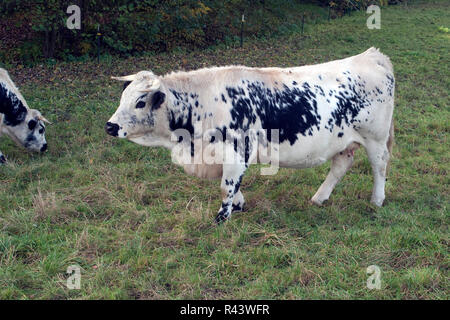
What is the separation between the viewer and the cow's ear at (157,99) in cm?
486

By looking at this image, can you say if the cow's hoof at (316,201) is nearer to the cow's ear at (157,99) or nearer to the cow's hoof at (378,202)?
the cow's hoof at (378,202)

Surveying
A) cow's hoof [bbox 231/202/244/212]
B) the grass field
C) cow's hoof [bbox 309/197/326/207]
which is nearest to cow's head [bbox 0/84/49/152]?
the grass field

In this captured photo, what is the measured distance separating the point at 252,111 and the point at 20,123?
13.6ft

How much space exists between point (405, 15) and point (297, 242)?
18.4 metres

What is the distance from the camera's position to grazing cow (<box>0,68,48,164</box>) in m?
7.22

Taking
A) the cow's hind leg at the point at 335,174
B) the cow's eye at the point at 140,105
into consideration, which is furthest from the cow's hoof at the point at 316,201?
the cow's eye at the point at 140,105

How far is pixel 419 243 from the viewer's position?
4855 mm

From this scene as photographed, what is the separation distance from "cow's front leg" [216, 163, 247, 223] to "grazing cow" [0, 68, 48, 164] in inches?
134

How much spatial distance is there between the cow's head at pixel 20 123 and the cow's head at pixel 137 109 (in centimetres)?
287

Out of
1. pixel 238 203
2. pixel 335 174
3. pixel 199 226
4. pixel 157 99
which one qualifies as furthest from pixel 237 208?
pixel 157 99

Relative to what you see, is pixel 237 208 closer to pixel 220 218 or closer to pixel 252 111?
pixel 220 218

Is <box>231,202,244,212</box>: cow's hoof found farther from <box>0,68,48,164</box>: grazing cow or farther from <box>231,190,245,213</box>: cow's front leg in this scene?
<box>0,68,48,164</box>: grazing cow

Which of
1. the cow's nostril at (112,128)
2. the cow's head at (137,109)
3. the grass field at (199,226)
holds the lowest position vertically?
the grass field at (199,226)
